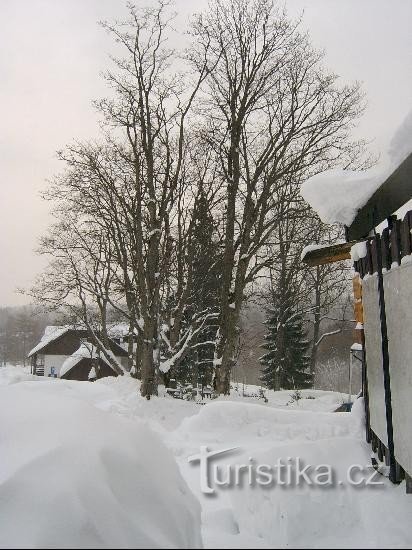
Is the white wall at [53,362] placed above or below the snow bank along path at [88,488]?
below

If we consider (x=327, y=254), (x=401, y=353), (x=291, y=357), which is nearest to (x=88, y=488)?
(x=401, y=353)

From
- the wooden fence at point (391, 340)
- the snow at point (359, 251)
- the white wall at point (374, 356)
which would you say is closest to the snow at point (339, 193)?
the snow at point (359, 251)

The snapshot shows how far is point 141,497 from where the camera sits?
185 centimetres

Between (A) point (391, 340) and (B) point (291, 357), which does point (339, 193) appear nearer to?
(A) point (391, 340)

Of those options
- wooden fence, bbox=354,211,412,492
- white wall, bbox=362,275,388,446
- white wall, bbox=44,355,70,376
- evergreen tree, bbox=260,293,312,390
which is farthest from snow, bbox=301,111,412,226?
white wall, bbox=44,355,70,376

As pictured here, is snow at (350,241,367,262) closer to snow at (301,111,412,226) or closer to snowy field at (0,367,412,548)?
snow at (301,111,412,226)

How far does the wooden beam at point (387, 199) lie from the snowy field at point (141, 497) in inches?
96.2

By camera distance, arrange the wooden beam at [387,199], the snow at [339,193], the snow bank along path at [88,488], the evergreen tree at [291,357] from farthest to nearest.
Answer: the evergreen tree at [291,357], the snow at [339,193], the wooden beam at [387,199], the snow bank along path at [88,488]

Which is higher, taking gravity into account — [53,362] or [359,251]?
[359,251]

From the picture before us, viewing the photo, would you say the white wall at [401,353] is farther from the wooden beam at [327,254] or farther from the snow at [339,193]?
the wooden beam at [327,254]

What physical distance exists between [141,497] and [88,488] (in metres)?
0.21

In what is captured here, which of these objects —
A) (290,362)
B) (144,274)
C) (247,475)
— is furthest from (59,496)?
(290,362)

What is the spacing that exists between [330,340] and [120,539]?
63.8 metres

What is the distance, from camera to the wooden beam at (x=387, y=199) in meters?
4.22
